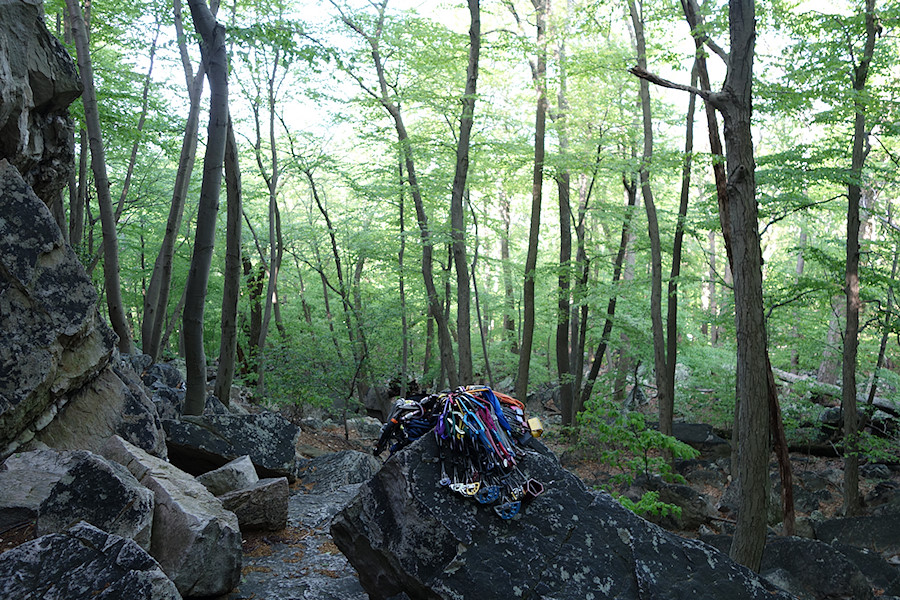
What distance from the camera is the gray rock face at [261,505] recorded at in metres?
4.95

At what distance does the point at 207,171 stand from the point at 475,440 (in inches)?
194

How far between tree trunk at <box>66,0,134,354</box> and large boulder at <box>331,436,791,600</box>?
633cm

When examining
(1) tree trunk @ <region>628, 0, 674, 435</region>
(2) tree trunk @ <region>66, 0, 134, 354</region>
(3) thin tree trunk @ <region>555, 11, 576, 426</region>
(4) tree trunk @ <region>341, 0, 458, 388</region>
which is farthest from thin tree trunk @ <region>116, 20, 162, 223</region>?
(1) tree trunk @ <region>628, 0, 674, 435</region>

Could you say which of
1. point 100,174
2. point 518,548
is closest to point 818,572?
point 518,548

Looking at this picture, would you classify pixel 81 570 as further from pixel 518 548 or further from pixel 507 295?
pixel 507 295

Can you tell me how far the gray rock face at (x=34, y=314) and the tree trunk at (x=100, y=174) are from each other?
3940 mm

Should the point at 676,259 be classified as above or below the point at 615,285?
above

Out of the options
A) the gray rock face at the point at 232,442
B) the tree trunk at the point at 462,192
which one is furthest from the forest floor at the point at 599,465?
the gray rock face at the point at 232,442

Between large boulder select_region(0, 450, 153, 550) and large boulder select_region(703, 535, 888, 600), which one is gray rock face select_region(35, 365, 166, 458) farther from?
large boulder select_region(703, 535, 888, 600)

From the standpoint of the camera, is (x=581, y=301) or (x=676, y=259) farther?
(x=581, y=301)

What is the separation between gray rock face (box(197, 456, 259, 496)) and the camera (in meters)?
5.20

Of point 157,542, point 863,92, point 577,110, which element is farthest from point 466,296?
point 157,542

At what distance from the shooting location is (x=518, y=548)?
11.0 ft

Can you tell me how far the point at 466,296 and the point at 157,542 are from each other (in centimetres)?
925
